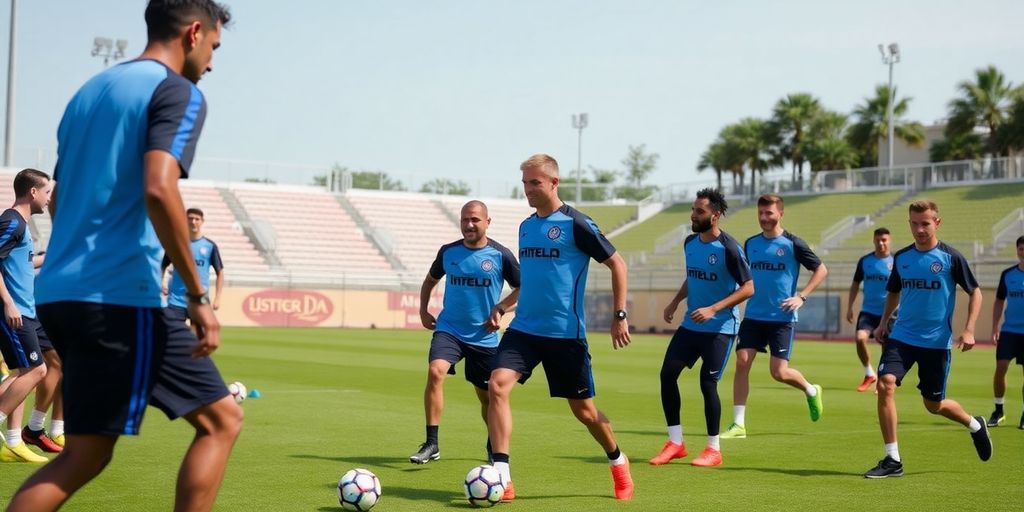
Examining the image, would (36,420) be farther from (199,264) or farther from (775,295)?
(775,295)

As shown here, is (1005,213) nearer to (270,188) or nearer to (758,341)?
(270,188)

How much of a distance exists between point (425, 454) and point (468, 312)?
125 centimetres

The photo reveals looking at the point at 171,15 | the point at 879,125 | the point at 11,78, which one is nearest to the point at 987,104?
the point at 879,125

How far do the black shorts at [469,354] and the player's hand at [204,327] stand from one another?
5.28m

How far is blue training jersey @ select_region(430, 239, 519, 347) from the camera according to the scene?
9.88 metres

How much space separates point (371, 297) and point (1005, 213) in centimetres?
2584

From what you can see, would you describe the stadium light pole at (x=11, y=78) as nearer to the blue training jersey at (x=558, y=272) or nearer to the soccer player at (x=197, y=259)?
the soccer player at (x=197, y=259)

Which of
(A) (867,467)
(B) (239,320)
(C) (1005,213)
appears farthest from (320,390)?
(C) (1005,213)

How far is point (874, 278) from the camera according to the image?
17828mm

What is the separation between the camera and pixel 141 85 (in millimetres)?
4383

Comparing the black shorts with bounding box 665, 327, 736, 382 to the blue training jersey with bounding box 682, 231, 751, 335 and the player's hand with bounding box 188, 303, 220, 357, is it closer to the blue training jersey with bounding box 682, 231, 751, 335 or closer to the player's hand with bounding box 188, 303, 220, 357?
the blue training jersey with bounding box 682, 231, 751, 335

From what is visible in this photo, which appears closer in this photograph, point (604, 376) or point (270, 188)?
point (604, 376)

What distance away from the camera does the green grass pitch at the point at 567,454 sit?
7.84 m

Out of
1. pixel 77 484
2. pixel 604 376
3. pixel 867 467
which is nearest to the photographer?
pixel 77 484
